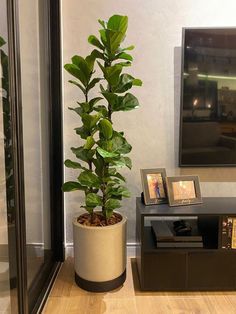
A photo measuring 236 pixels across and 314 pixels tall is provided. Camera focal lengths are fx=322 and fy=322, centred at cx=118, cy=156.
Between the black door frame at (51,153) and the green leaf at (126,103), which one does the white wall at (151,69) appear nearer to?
the black door frame at (51,153)

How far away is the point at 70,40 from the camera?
2383 millimetres

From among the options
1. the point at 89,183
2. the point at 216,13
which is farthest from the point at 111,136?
the point at 216,13

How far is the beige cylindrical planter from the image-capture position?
6.62ft

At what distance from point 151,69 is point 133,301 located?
161 centimetres

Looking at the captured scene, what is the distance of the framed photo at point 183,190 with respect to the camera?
7.25 feet

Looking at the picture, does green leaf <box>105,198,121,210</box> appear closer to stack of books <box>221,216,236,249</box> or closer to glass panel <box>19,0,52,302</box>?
glass panel <box>19,0,52,302</box>

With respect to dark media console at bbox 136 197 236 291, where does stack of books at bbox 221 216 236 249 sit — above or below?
above

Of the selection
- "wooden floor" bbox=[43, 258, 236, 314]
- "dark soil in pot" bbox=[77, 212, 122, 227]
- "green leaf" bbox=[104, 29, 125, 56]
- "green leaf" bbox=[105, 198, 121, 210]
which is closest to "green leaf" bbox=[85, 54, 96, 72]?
"green leaf" bbox=[104, 29, 125, 56]

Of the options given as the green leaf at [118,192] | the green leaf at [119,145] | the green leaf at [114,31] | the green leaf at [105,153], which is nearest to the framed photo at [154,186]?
the green leaf at [118,192]

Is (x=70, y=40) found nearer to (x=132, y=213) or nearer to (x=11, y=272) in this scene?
(x=132, y=213)

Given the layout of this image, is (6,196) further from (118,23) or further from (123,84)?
(118,23)

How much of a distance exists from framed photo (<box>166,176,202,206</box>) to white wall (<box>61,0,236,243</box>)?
0.77ft

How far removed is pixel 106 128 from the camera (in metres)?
1.91

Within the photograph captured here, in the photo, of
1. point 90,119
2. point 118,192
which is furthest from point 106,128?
point 118,192
